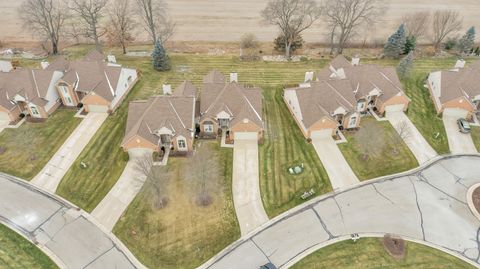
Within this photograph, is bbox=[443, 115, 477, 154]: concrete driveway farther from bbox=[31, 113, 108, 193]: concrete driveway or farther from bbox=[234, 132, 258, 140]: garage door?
bbox=[31, 113, 108, 193]: concrete driveway

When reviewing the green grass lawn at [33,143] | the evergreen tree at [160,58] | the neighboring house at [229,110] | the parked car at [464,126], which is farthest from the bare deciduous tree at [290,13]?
the green grass lawn at [33,143]

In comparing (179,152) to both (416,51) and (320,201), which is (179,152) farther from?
(416,51)

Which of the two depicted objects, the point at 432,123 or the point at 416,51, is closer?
the point at 432,123

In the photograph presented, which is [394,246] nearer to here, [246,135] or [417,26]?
[246,135]

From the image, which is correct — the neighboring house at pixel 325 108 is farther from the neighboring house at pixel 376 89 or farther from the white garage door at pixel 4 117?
the white garage door at pixel 4 117

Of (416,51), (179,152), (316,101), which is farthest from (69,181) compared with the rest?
(416,51)

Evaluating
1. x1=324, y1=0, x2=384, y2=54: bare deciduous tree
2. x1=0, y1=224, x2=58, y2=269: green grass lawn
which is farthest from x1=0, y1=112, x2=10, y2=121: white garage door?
x1=324, y1=0, x2=384, y2=54: bare deciduous tree
